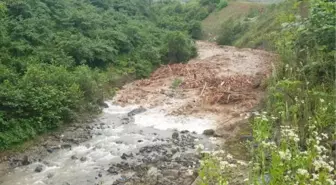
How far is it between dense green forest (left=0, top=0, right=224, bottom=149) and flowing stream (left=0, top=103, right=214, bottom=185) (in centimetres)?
128

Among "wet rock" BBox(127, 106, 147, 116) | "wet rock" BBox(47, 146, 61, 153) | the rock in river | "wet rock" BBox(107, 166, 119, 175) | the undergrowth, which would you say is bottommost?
"wet rock" BBox(127, 106, 147, 116)

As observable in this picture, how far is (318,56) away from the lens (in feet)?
32.1

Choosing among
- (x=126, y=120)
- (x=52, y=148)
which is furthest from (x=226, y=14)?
(x=52, y=148)

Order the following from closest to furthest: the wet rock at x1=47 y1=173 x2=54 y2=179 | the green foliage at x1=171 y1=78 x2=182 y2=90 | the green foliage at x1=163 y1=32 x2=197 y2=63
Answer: the wet rock at x1=47 y1=173 x2=54 y2=179
the green foliage at x1=171 y1=78 x2=182 y2=90
the green foliage at x1=163 y1=32 x2=197 y2=63

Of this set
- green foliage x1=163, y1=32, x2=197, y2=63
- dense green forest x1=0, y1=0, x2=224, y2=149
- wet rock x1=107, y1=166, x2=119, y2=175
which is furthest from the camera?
green foliage x1=163, y1=32, x2=197, y2=63

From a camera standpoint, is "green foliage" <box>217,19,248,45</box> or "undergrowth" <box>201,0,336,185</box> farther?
"green foliage" <box>217,19,248,45</box>

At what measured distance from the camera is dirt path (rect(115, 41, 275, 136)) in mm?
15799

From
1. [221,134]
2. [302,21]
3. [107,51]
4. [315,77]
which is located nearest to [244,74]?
[107,51]

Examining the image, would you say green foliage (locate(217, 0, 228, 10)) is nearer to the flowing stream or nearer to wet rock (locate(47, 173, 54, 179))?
the flowing stream

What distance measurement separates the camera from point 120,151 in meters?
12.0

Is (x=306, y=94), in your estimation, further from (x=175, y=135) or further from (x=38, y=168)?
(x=38, y=168)

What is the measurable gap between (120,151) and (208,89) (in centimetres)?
777

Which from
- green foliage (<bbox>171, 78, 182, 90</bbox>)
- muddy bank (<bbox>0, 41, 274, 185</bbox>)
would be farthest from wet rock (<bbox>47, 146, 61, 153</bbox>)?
green foliage (<bbox>171, 78, 182, 90</bbox>)

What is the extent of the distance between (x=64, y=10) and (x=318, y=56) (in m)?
16.7
